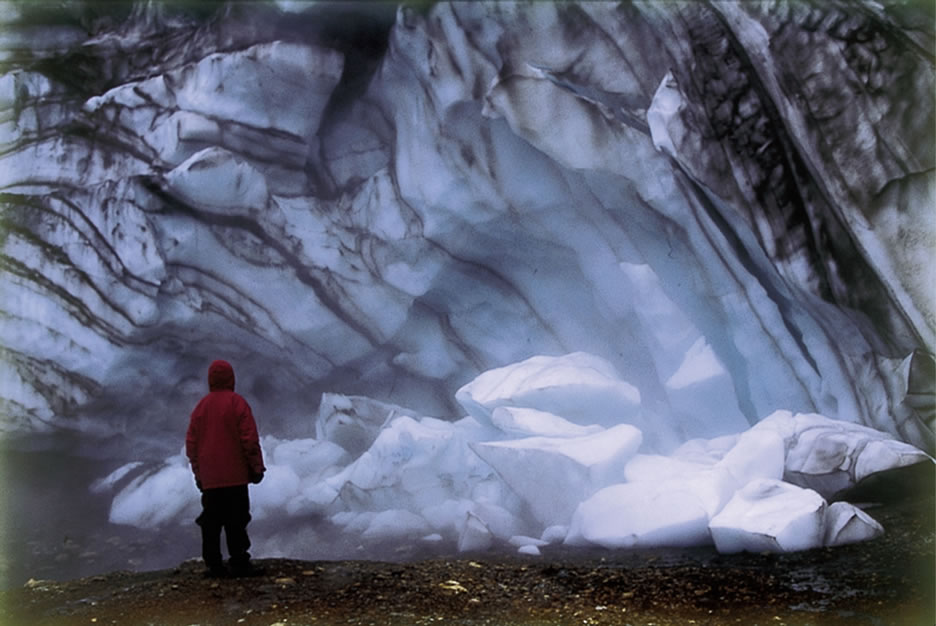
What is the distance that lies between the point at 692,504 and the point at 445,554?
1088 millimetres

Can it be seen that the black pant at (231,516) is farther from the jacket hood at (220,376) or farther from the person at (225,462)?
the jacket hood at (220,376)

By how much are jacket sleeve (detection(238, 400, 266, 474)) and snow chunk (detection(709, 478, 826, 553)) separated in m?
1.78

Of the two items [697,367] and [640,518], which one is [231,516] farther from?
[697,367]

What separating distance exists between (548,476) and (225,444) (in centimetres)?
149

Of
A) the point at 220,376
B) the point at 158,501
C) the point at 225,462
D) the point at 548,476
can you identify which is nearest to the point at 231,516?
the point at 225,462

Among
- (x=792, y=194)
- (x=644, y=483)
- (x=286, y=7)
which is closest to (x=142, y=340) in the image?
(x=286, y=7)

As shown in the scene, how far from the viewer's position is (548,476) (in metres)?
4.00

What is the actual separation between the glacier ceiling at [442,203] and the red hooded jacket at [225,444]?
186 centimetres

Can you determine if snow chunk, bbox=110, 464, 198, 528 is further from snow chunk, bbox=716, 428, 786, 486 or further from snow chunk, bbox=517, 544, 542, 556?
snow chunk, bbox=716, 428, 786, 486

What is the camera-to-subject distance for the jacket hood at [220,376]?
3285 mm

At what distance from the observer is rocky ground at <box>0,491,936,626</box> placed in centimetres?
276

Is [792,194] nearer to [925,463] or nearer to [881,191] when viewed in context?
[881,191]

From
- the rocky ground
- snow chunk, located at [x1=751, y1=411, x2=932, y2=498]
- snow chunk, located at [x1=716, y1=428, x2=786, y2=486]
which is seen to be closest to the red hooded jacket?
the rocky ground

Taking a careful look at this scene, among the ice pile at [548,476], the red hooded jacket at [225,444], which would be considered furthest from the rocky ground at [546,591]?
the red hooded jacket at [225,444]
